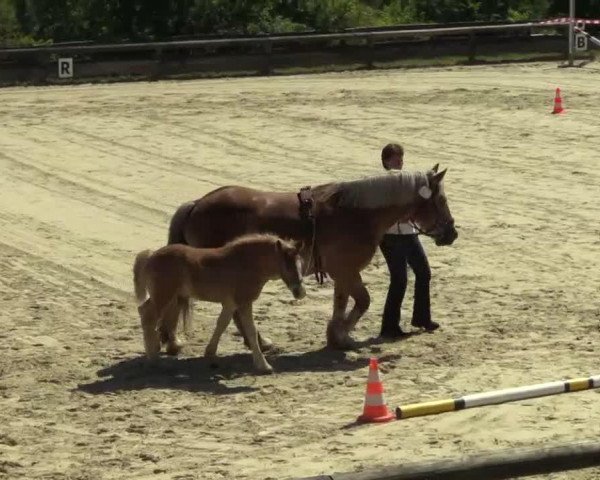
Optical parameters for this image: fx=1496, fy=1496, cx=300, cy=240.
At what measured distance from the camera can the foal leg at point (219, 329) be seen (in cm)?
Answer: 1143

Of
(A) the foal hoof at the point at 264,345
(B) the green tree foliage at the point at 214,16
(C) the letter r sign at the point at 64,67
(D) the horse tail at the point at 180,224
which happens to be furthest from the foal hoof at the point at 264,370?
(B) the green tree foliage at the point at 214,16

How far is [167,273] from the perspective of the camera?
11398 mm

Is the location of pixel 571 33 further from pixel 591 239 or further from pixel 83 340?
pixel 83 340

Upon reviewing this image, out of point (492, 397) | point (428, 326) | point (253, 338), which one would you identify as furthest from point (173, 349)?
point (492, 397)

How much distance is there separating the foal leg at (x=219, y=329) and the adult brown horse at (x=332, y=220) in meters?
0.54

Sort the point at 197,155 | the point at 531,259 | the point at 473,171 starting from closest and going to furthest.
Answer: the point at 531,259
the point at 473,171
the point at 197,155

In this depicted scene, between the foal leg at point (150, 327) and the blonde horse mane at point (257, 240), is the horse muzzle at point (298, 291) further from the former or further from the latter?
the foal leg at point (150, 327)

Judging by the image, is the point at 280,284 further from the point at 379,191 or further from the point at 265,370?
the point at 265,370

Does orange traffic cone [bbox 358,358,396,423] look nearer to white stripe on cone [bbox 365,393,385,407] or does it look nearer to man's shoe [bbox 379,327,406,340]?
white stripe on cone [bbox 365,393,385,407]

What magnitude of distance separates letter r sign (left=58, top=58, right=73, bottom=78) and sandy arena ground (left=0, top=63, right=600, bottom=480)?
3.04ft

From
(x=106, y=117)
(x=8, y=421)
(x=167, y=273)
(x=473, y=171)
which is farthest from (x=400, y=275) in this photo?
(x=106, y=117)

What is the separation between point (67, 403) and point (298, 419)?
5.63 feet

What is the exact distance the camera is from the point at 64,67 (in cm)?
2938

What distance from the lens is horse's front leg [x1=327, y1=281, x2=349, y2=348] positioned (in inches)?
477
